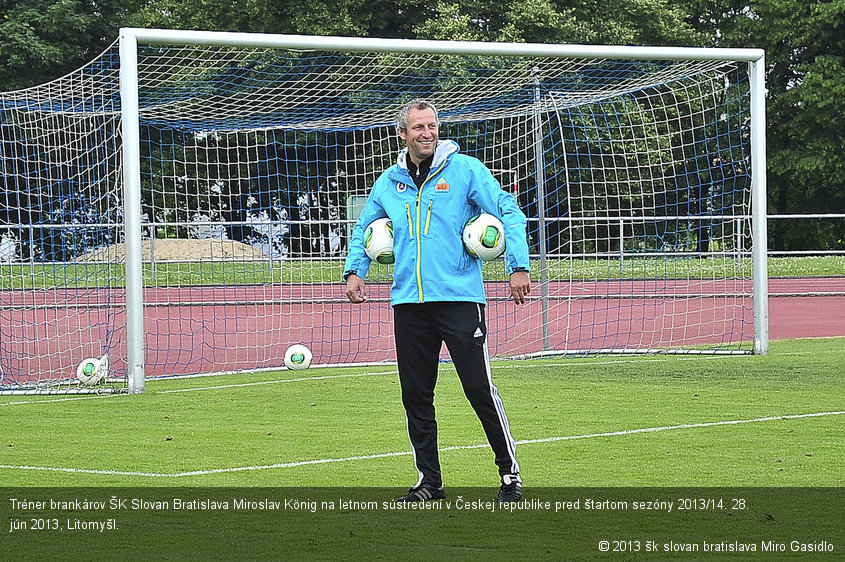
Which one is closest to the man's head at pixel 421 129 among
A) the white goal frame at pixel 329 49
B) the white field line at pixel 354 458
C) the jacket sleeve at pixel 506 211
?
the jacket sleeve at pixel 506 211

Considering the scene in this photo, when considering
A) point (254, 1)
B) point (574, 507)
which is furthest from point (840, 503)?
point (254, 1)

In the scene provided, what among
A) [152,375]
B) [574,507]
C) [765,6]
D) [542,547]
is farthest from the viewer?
[765,6]

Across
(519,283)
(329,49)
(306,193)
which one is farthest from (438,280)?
(306,193)

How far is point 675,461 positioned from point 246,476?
2227 millimetres

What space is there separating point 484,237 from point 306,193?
→ 1069cm

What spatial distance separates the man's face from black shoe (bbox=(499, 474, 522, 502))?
149 cm

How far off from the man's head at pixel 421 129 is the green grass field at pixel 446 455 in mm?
1578

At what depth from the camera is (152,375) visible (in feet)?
39.5

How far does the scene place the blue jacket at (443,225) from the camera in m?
5.70

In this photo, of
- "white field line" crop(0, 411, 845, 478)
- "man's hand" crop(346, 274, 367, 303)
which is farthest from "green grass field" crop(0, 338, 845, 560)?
"man's hand" crop(346, 274, 367, 303)

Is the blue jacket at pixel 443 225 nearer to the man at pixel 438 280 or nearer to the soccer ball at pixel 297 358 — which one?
the man at pixel 438 280

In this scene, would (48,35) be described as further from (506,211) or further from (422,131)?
(506,211)

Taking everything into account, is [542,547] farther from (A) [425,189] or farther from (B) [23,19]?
(B) [23,19]

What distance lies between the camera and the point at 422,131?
18.7 ft
